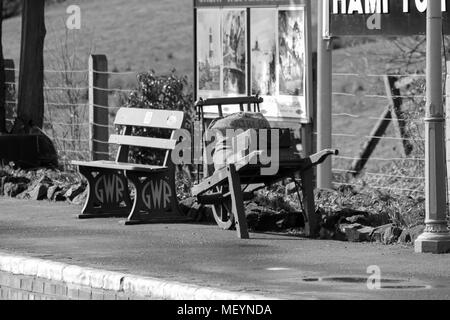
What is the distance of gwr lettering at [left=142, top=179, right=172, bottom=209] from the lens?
39.8 ft

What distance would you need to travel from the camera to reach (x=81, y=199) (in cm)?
1366

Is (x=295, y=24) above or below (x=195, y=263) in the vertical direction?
above

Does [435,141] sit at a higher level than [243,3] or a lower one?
lower

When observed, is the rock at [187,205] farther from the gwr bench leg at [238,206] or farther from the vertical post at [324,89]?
the gwr bench leg at [238,206]

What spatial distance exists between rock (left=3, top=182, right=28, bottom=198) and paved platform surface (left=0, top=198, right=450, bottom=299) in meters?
2.11

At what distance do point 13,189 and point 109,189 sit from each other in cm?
208

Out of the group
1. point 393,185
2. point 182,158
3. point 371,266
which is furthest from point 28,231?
point 393,185

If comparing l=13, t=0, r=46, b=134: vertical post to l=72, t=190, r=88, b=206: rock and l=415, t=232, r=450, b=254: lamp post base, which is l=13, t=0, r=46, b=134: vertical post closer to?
l=72, t=190, r=88, b=206: rock

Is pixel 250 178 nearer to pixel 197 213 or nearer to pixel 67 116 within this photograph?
pixel 197 213

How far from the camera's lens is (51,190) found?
46.1 ft

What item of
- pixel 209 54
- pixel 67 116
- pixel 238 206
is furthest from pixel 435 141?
pixel 67 116

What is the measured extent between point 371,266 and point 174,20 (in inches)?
1200

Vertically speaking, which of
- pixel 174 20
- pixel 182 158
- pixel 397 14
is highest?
pixel 174 20

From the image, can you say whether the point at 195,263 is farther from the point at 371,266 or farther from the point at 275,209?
the point at 275,209
